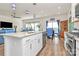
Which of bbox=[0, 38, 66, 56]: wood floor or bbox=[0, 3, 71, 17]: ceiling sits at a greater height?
bbox=[0, 3, 71, 17]: ceiling

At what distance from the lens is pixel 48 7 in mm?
3016

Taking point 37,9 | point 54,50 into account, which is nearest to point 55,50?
point 54,50

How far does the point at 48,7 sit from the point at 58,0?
1.48 metres

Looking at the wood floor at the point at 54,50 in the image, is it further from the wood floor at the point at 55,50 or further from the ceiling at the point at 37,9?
the ceiling at the point at 37,9

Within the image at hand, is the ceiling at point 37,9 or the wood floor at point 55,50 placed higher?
the ceiling at point 37,9

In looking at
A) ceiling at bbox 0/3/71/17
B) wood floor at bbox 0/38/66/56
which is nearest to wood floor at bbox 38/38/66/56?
wood floor at bbox 0/38/66/56

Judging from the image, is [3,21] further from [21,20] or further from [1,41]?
[1,41]

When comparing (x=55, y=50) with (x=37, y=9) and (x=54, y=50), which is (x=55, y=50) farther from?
(x=37, y=9)

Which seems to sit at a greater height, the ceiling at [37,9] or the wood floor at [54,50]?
the ceiling at [37,9]

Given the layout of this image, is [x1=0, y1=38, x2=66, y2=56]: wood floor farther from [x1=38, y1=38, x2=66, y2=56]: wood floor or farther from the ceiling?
the ceiling

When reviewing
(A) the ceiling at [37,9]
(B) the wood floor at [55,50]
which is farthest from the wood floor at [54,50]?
(A) the ceiling at [37,9]

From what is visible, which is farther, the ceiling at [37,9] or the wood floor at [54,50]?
the wood floor at [54,50]

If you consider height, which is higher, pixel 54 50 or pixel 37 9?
pixel 37 9

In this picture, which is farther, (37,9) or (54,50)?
(54,50)
